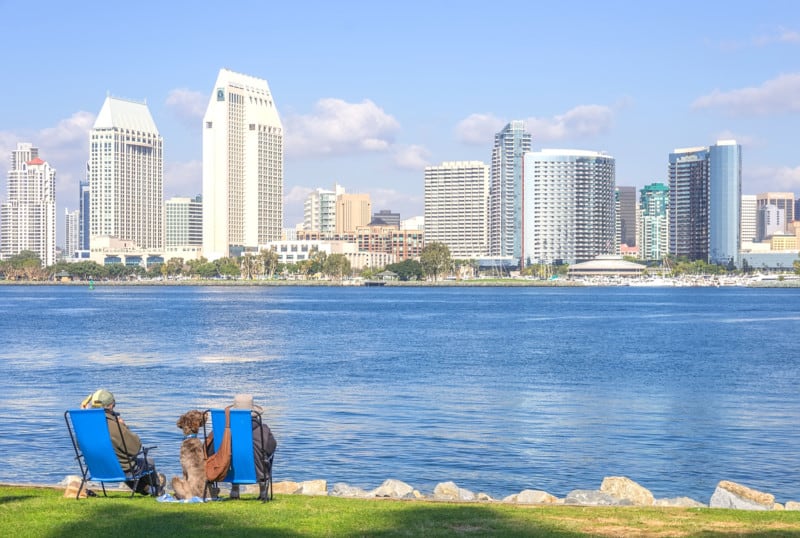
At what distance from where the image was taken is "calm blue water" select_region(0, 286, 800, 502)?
81.2 feet

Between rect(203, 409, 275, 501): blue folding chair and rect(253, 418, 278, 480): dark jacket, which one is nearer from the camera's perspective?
rect(203, 409, 275, 501): blue folding chair

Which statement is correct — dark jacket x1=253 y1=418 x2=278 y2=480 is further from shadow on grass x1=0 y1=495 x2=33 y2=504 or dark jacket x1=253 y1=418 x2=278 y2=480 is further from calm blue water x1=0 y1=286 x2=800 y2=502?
calm blue water x1=0 y1=286 x2=800 y2=502

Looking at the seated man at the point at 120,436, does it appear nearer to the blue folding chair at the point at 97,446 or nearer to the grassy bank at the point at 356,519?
the blue folding chair at the point at 97,446

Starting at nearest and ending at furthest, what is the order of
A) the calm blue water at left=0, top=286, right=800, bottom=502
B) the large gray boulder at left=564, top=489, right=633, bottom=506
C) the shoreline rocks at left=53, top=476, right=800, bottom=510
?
the large gray boulder at left=564, top=489, right=633, bottom=506 → the shoreline rocks at left=53, top=476, right=800, bottom=510 → the calm blue water at left=0, top=286, right=800, bottom=502

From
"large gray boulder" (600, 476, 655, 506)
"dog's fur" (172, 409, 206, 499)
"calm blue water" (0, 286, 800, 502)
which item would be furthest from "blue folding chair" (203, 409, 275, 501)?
"calm blue water" (0, 286, 800, 502)

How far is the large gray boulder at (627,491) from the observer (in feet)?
61.4

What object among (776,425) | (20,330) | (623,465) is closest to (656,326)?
(20,330)

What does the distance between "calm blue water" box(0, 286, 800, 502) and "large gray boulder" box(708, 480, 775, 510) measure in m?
3.54

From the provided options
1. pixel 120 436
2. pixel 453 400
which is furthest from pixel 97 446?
pixel 453 400

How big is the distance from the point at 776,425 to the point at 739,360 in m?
28.6

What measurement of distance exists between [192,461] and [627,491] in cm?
814

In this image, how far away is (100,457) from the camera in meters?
14.9

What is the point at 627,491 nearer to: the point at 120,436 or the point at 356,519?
the point at 356,519

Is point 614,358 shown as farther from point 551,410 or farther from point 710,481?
point 710,481
